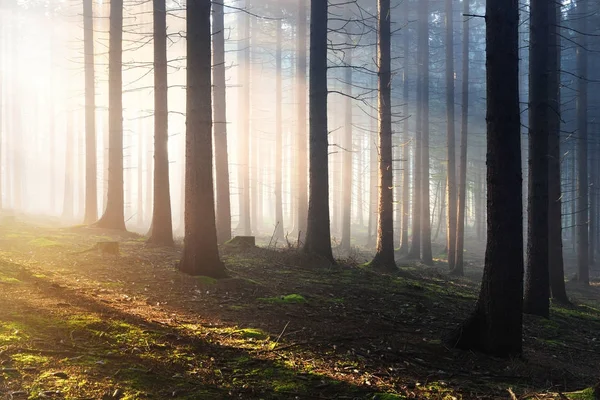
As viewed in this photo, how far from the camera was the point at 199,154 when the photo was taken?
9.41 m

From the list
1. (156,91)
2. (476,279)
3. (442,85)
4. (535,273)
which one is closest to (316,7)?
(156,91)

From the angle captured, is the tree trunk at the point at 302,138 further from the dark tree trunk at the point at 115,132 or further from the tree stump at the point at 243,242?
the dark tree trunk at the point at 115,132

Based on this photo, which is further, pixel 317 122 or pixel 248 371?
pixel 317 122

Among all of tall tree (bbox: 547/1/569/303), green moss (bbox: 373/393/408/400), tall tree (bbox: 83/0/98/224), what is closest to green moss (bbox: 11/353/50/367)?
green moss (bbox: 373/393/408/400)

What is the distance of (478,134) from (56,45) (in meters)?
36.1

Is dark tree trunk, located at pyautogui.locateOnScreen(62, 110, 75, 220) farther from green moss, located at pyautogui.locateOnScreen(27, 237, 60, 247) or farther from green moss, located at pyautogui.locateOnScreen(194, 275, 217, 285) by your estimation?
green moss, located at pyautogui.locateOnScreen(194, 275, 217, 285)

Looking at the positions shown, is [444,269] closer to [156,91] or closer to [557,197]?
[557,197]

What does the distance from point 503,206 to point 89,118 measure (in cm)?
2110

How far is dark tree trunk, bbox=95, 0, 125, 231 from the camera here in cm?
1764

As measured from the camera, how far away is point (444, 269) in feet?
72.6

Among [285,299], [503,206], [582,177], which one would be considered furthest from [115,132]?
[582,177]

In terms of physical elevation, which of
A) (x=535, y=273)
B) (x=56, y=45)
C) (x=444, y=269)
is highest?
(x=56, y=45)

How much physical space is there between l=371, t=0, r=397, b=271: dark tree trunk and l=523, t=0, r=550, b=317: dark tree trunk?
4.22 metres

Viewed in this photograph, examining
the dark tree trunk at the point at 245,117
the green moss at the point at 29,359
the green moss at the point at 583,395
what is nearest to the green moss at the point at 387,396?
the green moss at the point at 583,395
